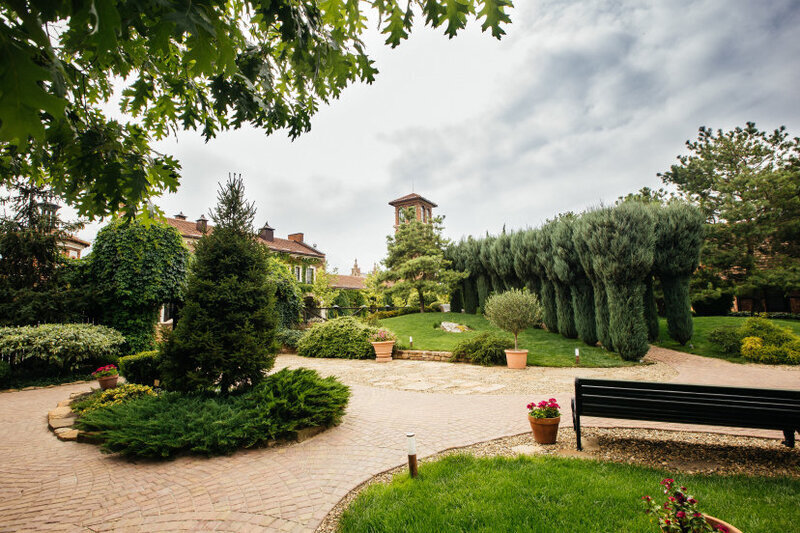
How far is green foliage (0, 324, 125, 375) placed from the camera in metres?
10.2

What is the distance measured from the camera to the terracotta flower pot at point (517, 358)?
11.5 meters

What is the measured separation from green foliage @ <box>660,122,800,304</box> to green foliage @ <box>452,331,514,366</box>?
36.4 ft

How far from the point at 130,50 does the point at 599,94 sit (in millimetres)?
11353

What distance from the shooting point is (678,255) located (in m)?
13.5

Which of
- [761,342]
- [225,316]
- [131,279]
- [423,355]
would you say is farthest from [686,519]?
[131,279]

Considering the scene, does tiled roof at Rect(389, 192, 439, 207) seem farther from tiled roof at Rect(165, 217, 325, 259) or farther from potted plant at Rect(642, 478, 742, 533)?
potted plant at Rect(642, 478, 742, 533)

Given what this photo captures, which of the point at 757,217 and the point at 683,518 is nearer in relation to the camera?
the point at 683,518

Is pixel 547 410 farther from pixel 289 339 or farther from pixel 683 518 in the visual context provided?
pixel 289 339

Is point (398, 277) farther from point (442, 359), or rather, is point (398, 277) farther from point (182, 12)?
point (182, 12)

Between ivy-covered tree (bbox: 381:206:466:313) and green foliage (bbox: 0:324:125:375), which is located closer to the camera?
green foliage (bbox: 0:324:125:375)

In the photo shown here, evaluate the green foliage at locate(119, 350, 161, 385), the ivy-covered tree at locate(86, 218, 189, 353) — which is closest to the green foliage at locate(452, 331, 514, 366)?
the green foliage at locate(119, 350, 161, 385)

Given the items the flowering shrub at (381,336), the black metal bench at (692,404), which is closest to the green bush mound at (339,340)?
the flowering shrub at (381,336)

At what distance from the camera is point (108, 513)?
3.35 meters

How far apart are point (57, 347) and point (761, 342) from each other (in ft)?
73.3
